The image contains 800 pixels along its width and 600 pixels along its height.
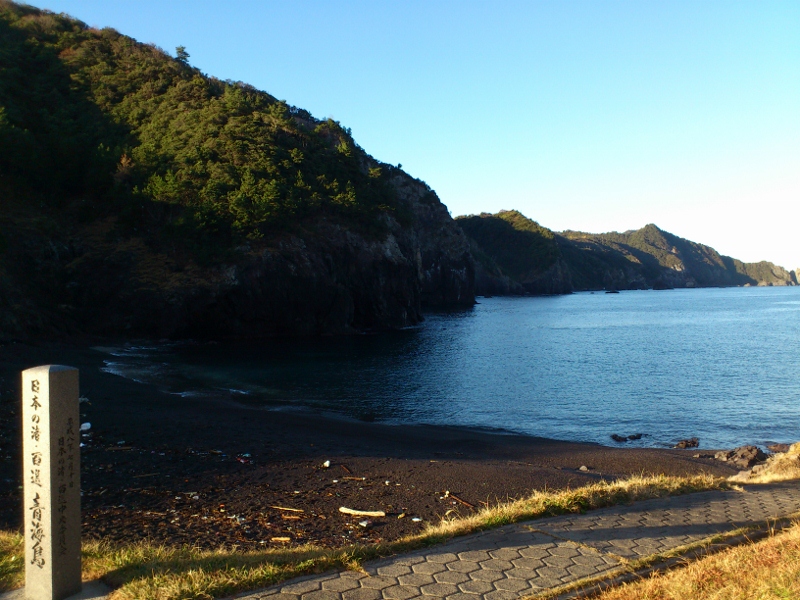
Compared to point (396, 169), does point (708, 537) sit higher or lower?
lower

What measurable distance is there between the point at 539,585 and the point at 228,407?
18175mm

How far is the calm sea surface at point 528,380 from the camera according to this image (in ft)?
75.2

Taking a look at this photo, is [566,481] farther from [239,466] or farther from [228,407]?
[228,407]

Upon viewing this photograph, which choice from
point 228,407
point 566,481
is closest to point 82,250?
point 228,407

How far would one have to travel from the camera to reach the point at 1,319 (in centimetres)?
3142

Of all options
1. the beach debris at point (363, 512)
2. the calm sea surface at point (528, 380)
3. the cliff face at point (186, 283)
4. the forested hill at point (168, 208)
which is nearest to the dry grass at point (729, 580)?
the beach debris at point (363, 512)

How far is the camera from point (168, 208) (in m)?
51.1

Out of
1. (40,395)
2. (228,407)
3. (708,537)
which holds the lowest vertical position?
(228,407)

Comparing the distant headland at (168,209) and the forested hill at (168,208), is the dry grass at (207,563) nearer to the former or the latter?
the distant headland at (168,209)

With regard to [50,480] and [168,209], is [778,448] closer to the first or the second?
[50,480]

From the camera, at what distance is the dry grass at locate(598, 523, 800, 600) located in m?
4.64

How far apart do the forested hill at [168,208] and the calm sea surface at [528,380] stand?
478 cm

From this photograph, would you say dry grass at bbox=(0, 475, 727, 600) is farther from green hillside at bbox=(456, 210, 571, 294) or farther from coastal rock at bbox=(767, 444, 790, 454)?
green hillside at bbox=(456, 210, 571, 294)

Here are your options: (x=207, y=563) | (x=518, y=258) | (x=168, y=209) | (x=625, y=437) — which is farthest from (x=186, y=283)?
(x=518, y=258)
